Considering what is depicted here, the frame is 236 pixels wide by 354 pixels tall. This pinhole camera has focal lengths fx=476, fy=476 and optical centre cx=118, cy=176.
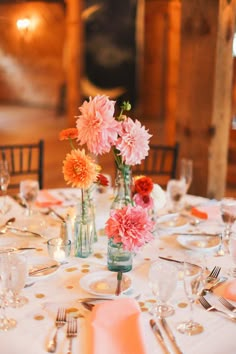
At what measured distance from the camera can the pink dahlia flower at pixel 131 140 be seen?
140 centimetres

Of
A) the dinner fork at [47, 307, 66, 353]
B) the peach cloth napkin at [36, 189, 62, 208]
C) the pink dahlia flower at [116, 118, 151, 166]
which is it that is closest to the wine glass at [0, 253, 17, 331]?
the dinner fork at [47, 307, 66, 353]

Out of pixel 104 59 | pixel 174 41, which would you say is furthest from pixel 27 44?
pixel 174 41

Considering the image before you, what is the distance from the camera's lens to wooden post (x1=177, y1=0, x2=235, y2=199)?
114 inches

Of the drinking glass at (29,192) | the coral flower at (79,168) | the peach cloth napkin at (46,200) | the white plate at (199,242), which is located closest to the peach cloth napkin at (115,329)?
the coral flower at (79,168)

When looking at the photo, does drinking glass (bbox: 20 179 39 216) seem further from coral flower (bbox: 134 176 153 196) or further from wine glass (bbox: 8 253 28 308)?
wine glass (bbox: 8 253 28 308)

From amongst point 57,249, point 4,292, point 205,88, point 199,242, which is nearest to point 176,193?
point 199,242

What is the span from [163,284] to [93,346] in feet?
0.78

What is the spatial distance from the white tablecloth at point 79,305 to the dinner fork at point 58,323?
0.01 metres

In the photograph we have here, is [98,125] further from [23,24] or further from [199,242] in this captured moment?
[23,24]

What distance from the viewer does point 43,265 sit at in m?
1.52

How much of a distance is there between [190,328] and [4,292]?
0.47 metres

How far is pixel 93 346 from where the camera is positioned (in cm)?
109

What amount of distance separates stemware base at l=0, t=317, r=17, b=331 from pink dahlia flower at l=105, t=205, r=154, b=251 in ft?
1.11

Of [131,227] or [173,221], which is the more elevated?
[131,227]
